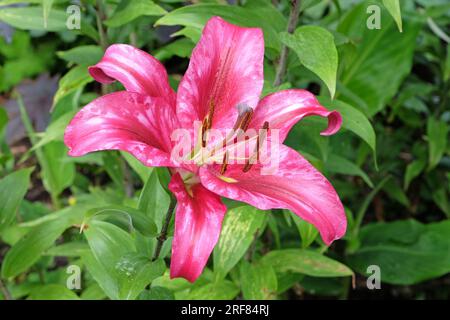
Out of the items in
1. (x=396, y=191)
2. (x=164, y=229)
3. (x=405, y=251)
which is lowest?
(x=405, y=251)

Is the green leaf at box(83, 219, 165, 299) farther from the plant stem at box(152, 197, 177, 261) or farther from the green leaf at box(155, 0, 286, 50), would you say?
the green leaf at box(155, 0, 286, 50)

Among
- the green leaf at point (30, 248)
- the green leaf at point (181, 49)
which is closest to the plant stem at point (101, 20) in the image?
the green leaf at point (181, 49)

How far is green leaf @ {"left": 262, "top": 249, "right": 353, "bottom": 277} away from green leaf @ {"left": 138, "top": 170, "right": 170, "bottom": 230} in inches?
16.5

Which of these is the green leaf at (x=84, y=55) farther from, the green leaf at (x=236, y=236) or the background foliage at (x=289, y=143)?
the green leaf at (x=236, y=236)

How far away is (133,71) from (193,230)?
219 millimetres

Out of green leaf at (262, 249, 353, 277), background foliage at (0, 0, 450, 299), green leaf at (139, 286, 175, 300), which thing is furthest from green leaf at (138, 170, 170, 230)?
green leaf at (262, 249, 353, 277)

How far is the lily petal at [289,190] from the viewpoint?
682 mm

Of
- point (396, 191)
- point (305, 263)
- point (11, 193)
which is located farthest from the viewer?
point (396, 191)

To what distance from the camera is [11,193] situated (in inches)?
44.9

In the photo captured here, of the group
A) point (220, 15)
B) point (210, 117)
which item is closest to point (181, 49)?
point (220, 15)

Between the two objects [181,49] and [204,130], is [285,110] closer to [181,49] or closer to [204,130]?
[204,130]
